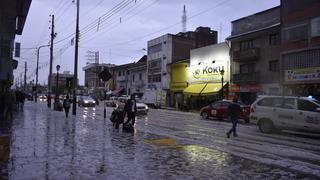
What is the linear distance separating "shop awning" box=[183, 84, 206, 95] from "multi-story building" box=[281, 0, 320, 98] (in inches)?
604

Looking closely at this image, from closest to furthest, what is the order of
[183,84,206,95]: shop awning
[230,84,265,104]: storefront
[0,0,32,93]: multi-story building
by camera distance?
[0,0,32,93]: multi-story building < [230,84,265,104]: storefront < [183,84,206,95]: shop awning

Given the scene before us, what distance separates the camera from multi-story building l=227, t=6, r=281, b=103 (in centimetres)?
4050

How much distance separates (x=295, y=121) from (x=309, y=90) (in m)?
16.7

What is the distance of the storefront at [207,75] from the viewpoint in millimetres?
48719

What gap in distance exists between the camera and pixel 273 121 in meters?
20.2

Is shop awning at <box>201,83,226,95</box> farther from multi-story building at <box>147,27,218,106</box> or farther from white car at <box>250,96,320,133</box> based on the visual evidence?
white car at <box>250,96,320,133</box>

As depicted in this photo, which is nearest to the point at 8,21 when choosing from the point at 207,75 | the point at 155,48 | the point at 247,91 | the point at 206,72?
the point at 247,91

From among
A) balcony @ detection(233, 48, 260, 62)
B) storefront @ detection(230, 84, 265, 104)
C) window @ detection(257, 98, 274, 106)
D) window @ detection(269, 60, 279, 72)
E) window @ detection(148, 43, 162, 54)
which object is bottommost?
window @ detection(257, 98, 274, 106)

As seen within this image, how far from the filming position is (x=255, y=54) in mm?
A: 42438

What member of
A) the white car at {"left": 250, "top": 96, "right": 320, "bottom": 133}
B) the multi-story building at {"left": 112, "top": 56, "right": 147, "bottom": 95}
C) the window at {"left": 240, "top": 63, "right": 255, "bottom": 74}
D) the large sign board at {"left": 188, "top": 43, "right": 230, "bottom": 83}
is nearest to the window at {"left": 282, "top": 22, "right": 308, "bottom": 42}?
the window at {"left": 240, "top": 63, "right": 255, "bottom": 74}

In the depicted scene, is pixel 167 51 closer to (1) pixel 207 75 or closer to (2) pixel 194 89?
(2) pixel 194 89

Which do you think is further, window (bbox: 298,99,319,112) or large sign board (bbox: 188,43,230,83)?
large sign board (bbox: 188,43,230,83)

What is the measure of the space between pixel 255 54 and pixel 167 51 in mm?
24625

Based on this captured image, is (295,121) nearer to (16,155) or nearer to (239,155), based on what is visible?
(239,155)
